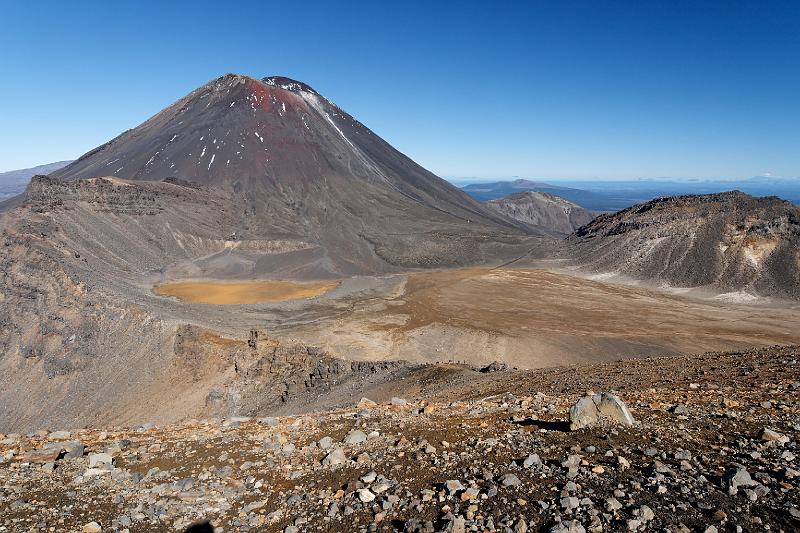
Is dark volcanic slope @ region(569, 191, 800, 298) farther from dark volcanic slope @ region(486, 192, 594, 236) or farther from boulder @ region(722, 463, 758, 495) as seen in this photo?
dark volcanic slope @ region(486, 192, 594, 236)

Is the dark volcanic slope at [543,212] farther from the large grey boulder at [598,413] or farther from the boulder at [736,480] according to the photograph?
the boulder at [736,480]

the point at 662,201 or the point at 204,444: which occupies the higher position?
the point at 662,201

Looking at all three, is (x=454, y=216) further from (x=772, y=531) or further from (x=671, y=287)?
(x=772, y=531)

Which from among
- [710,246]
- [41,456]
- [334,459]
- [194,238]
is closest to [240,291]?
[194,238]

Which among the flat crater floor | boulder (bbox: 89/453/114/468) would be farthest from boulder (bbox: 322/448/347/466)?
the flat crater floor

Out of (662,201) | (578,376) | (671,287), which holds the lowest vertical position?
(671,287)

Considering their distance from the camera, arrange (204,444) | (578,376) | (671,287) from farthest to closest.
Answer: (671,287), (578,376), (204,444)

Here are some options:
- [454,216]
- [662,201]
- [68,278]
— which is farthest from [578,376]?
[454,216]
